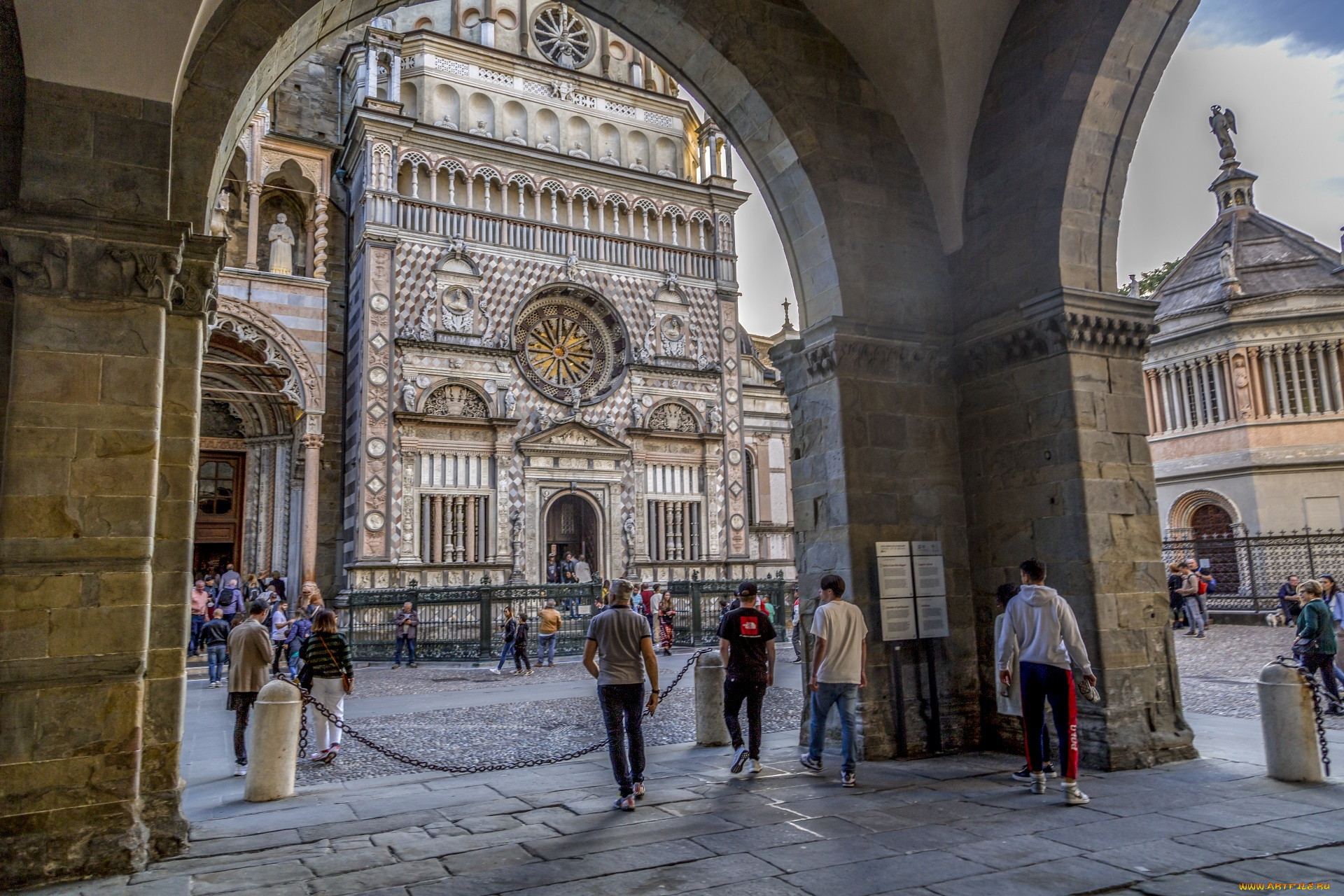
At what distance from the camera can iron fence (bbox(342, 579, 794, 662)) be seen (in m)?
17.2

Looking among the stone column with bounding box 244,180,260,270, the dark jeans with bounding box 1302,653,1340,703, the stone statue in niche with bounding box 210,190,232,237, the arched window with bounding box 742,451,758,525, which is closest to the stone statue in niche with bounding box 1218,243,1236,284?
the arched window with bounding box 742,451,758,525

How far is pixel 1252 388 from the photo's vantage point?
79.3ft

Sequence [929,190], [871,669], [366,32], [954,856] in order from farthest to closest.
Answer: [366,32] < [929,190] < [871,669] < [954,856]

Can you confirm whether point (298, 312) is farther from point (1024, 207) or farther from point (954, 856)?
point (954, 856)

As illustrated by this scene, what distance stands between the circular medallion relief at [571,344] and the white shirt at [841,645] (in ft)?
58.8

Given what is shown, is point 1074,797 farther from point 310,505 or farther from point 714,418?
point 714,418

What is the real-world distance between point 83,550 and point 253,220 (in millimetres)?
18977

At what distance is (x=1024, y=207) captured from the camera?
748 cm

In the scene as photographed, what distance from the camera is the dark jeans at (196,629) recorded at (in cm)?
1549

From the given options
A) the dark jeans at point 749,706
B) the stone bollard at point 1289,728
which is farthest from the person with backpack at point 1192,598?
the dark jeans at point 749,706

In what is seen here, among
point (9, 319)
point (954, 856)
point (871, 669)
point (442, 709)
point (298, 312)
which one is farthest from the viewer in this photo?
point (298, 312)

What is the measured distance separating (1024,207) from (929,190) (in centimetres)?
101

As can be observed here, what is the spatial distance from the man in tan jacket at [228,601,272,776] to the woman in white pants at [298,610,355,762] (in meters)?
0.39

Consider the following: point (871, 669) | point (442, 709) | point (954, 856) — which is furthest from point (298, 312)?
point (954, 856)
